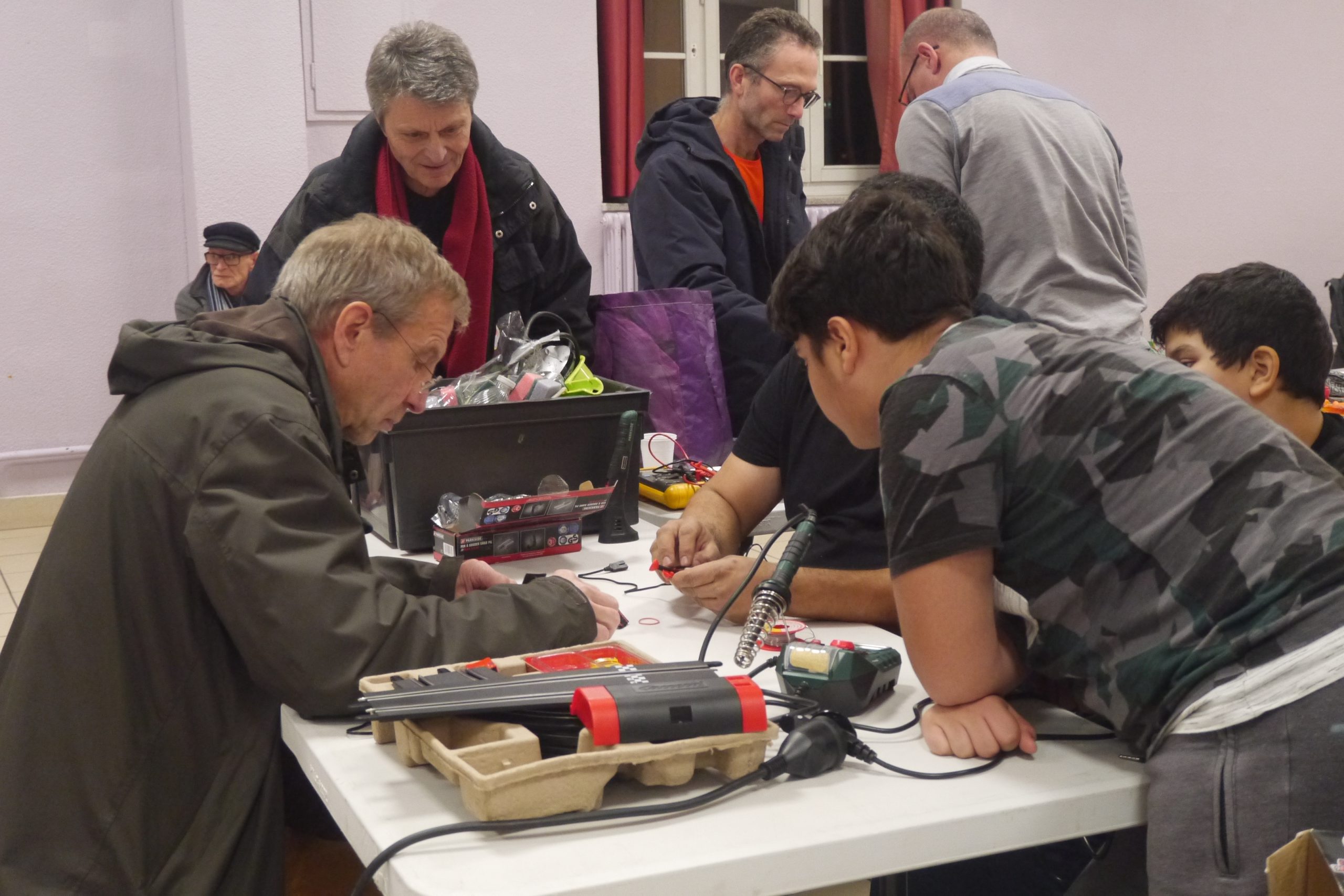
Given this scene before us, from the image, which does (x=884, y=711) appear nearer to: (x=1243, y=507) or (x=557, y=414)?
(x=1243, y=507)

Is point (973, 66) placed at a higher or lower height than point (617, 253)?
higher

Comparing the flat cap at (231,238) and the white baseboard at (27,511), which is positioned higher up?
the flat cap at (231,238)

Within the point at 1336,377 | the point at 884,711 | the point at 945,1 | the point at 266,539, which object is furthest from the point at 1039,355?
the point at 945,1

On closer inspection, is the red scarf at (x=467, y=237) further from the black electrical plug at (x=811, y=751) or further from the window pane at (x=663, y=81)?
the window pane at (x=663, y=81)

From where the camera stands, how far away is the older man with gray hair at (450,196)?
2484 millimetres

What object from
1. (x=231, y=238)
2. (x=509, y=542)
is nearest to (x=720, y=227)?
(x=509, y=542)

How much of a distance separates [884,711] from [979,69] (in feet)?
5.55

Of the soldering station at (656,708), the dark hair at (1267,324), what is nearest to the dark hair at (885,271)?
the soldering station at (656,708)

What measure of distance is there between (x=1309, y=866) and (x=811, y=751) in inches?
16.5

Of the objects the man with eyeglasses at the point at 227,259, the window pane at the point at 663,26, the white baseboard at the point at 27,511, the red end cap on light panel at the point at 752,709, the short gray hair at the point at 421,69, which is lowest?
the white baseboard at the point at 27,511

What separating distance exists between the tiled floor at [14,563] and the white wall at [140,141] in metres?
0.21

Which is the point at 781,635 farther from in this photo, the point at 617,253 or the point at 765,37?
the point at 617,253

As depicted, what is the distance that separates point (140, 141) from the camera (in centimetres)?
498

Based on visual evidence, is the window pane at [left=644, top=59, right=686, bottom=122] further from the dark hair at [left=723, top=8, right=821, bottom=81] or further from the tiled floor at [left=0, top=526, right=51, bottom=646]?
the tiled floor at [left=0, top=526, right=51, bottom=646]
